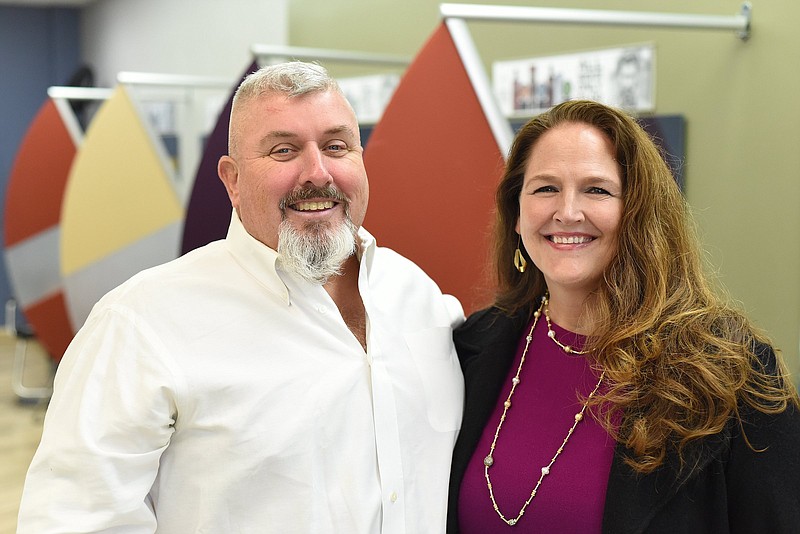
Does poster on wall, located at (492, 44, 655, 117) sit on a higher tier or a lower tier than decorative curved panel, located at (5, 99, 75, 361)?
higher

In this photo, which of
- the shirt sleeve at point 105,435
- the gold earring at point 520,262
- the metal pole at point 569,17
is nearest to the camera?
the shirt sleeve at point 105,435

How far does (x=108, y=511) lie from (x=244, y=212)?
1.80ft

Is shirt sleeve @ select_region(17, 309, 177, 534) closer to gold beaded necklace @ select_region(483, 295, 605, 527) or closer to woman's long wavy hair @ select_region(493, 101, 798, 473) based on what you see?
gold beaded necklace @ select_region(483, 295, 605, 527)

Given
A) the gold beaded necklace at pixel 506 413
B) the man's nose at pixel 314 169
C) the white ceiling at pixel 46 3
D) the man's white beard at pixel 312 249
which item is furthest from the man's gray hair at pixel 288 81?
the white ceiling at pixel 46 3

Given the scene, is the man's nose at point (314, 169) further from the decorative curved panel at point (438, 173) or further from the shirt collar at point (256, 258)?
the decorative curved panel at point (438, 173)

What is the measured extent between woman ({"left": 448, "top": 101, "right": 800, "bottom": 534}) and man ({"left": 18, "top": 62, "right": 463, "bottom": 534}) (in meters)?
0.14

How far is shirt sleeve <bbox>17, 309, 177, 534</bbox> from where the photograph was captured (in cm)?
135

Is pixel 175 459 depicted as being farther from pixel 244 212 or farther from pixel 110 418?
pixel 244 212

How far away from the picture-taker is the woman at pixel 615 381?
1.43 m

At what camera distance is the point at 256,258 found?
1582 millimetres

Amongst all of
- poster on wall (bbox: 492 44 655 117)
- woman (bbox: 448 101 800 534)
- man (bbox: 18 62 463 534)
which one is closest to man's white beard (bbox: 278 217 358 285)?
man (bbox: 18 62 463 534)

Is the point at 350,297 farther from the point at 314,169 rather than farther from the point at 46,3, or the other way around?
the point at 46,3

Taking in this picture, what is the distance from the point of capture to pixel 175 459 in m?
1.45

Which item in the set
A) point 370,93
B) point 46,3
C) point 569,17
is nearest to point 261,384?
point 569,17
